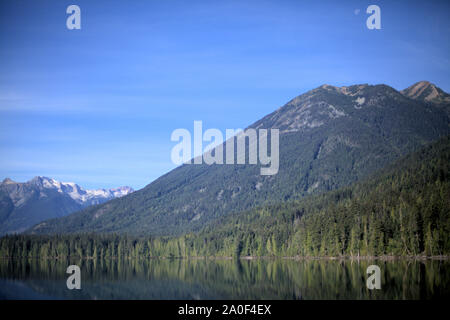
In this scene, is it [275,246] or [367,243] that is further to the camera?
[275,246]

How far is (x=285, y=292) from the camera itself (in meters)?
55.0

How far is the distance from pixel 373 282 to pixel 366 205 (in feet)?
264

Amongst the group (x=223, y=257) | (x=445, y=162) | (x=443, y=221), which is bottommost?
(x=223, y=257)

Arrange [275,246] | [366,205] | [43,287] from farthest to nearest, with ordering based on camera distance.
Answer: [275,246]
[366,205]
[43,287]
